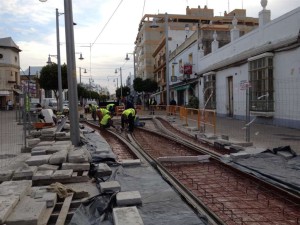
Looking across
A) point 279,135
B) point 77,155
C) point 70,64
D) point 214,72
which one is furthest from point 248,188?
point 214,72

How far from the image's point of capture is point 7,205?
470cm

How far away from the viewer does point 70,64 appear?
11.0m

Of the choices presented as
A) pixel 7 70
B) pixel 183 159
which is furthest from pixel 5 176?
pixel 7 70

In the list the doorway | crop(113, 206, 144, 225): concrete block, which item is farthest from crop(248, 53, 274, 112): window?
crop(113, 206, 144, 225): concrete block

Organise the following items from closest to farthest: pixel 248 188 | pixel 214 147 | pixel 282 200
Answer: pixel 282 200
pixel 248 188
pixel 214 147

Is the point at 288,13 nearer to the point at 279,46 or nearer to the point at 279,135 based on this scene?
the point at 279,46

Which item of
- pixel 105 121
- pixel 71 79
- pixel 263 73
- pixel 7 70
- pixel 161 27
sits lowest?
pixel 105 121

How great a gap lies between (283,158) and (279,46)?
10.3m

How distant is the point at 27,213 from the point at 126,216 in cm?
122

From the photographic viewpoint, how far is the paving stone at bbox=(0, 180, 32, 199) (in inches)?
210

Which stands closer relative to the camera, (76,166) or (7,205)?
(7,205)

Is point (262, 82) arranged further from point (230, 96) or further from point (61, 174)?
point (61, 174)

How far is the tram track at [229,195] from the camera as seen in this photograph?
5.34 meters

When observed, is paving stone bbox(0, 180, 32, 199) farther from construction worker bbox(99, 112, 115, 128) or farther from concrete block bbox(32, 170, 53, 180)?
construction worker bbox(99, 112, 115, 128)
